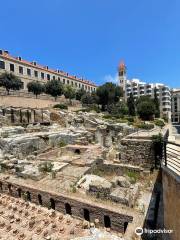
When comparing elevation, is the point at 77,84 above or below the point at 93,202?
above

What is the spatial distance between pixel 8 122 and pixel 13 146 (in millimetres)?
14663

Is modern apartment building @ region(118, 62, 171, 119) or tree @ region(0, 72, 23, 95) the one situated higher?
modern apartment building @ region(118, 62, 171, 119)

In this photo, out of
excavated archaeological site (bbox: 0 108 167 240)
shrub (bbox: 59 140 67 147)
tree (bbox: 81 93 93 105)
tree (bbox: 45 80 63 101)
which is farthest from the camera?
tree (bbox: 81 93 93 105)

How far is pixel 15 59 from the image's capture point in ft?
164

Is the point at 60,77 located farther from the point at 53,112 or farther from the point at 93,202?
the point at 93,202

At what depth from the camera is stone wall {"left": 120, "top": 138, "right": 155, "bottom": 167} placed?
37.0 ft

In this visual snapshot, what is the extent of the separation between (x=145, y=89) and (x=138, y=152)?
88.8 metres

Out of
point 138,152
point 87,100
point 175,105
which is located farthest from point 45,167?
point 175,105

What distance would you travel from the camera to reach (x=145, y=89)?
94.8 metres

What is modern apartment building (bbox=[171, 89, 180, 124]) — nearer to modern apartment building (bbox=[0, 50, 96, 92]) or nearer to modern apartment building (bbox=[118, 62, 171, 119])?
modern apartment building (bbox=[118, 62, 171, 119])

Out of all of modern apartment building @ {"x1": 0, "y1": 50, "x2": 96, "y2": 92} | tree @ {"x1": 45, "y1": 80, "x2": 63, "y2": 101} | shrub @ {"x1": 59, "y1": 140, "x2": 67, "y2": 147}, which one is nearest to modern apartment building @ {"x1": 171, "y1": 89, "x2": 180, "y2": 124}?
modern apartment building @ {"x1": 0, "y1": 50, "x2": 96, "y2": 92}

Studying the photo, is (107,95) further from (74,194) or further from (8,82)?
(74,194)

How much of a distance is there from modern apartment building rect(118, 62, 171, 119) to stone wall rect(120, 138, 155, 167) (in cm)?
8117

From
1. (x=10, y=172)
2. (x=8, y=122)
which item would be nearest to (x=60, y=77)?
(x=8, y=122)
